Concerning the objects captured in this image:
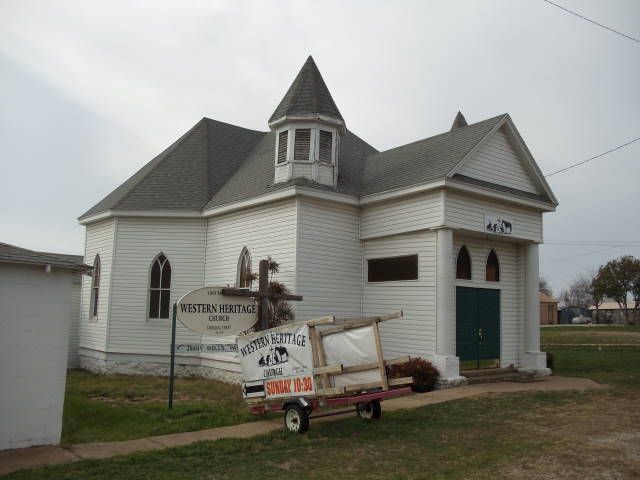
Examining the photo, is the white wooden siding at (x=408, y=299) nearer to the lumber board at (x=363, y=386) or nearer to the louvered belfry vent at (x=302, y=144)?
the louvered belfry vent at (x=302, y=144)

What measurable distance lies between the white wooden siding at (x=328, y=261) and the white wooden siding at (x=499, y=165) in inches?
143

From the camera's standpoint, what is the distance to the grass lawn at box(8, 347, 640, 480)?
7496 millimetres

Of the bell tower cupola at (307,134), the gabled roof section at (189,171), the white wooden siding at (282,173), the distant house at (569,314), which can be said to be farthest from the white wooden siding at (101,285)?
the distant house at (569,314)

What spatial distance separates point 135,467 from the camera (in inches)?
311

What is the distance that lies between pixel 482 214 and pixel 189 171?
1062 centimetres

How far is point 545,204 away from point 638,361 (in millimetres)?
9375

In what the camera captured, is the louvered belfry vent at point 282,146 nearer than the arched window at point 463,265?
No

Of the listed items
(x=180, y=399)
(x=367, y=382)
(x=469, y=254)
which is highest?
(x=469, y=254)

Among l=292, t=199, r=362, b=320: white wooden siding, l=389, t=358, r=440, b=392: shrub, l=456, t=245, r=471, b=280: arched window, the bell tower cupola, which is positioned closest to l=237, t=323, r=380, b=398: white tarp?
l=389, t=358, r=440, b=392: shrub

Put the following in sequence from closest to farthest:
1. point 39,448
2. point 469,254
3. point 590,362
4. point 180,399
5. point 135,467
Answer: point 135,467 → point 39,448 → point 180,399 → point 469,254 → point 590,362

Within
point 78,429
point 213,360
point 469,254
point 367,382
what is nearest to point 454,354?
point 469,254

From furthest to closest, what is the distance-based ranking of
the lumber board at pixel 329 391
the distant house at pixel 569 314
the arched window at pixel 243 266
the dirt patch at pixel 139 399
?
the distant house at pixel 569 314 < the arched window at pixel 243 266 < the dirt patch at pixel 139 399 < the lumber board at pixel 329 391

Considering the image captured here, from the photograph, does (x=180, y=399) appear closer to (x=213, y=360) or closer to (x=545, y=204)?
(x=213, y=360)

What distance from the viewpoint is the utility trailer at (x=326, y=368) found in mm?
9844
